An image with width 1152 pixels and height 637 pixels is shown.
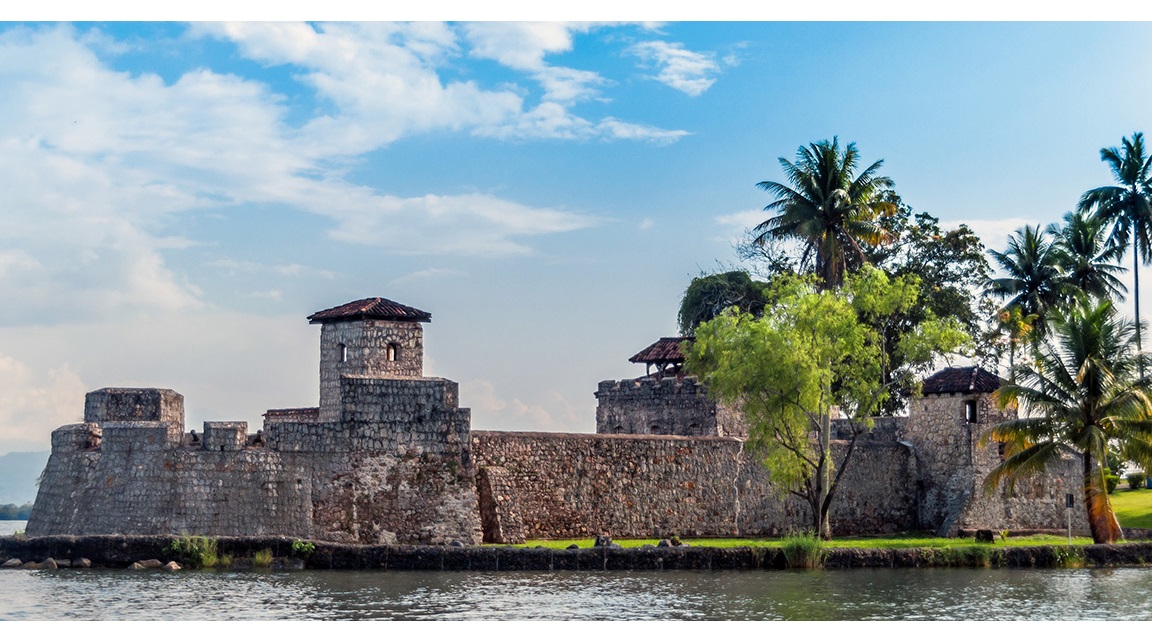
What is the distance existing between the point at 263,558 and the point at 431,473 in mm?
4806

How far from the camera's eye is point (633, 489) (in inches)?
1347

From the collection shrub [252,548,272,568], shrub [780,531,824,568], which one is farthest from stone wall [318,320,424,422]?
shrub [780,531,824,568]

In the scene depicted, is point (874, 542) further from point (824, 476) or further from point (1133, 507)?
point (1133, 507)

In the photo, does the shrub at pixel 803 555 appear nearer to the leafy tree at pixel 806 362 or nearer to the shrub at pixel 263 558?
the leafy tree at pixel 806 362

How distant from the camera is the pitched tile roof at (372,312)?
3462cm

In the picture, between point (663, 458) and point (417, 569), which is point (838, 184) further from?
point (417, 569)

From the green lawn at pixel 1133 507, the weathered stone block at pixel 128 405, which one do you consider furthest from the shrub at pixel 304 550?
the green lawn at pixel 1133 507

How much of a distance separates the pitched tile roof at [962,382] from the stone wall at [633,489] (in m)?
3.09

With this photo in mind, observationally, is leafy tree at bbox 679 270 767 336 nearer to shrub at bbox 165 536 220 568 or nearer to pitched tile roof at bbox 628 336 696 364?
pitched tile roof at bbox 628 336 696 364

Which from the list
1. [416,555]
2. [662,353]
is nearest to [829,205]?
[662,353]

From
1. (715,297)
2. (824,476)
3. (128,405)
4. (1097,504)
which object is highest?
(715,297)

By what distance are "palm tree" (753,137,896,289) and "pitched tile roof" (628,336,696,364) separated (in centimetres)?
613
